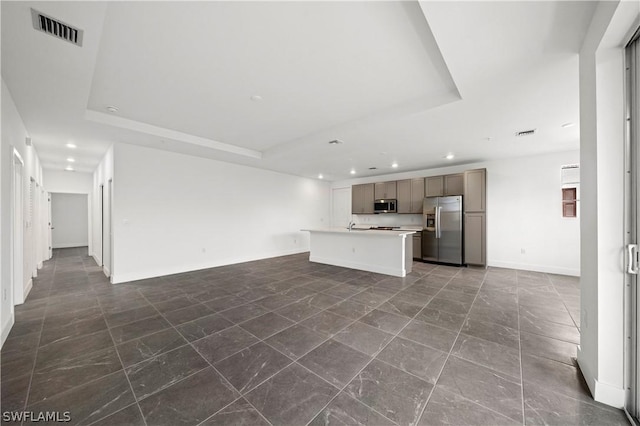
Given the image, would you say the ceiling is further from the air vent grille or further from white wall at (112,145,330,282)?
white wall at (112,145,330,282)

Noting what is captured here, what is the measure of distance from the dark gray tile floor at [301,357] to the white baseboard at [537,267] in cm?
147

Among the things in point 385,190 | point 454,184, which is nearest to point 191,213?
point 385,190

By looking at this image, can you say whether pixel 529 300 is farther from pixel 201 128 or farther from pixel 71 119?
pixel 71 119

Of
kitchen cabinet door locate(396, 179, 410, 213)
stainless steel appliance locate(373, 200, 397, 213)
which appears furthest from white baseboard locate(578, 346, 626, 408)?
stainless steel appliance locate(373, 200, 397, 213)

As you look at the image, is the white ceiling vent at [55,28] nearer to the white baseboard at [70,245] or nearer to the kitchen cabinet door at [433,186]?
the kitchen cabinet door at [433,186]

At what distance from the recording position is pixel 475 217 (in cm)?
582

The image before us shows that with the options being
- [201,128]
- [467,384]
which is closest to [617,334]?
[467,384]

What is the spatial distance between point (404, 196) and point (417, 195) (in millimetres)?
410

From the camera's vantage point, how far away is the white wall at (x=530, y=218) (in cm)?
508

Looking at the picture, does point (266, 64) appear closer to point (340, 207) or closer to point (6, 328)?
point (6, 328)

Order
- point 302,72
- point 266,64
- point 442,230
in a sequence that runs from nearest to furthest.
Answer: point 266,64 < point 302,72 < point 442,230

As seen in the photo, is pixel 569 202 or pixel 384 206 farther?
pixel 384 206

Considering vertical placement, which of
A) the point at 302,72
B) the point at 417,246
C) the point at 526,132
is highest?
the point at 302,72

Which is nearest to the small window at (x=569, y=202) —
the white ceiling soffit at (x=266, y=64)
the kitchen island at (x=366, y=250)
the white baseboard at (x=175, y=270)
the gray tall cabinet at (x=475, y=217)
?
the gray tall cabinet at (x=475, y=217)
